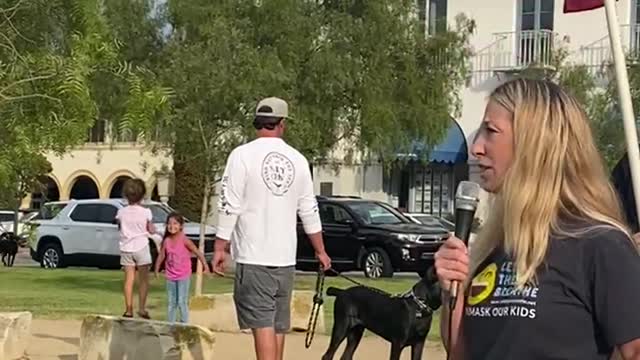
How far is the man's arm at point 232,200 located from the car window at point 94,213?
2018 centimetres

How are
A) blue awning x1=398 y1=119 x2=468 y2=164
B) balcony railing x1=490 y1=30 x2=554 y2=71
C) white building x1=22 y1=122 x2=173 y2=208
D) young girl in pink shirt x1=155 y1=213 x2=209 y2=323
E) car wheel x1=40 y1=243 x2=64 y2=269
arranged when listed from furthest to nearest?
1. white building x1=22 y1=122 x2=173 y2=208
2. blue awning x1=398 y1=119 x2=468 y2=164
3. balcony railing x1=490 y1=30 x2=554 y2=71
4. car wheel x1=40 y1=243 x2=64 y2=269
5. young girl in pink shirt x1=155 y1=213 x2=209 y2=323

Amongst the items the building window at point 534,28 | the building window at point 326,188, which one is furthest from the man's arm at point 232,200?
the building window at point 326,188

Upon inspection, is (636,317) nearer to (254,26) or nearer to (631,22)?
(254,26)

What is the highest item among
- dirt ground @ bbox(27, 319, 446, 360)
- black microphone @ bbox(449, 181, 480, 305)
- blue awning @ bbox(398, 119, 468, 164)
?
blue awning @ bbox(398, 119, 468, 164)

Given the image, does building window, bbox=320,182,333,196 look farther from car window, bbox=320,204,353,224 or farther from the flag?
the flag

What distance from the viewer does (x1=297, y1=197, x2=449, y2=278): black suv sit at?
24141 mm

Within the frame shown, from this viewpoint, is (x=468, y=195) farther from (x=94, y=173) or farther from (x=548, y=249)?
(x=94, y=173)

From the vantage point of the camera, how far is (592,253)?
286 centimetres

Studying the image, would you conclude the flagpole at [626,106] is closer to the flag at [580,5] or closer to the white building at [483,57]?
the flag at [580,5]

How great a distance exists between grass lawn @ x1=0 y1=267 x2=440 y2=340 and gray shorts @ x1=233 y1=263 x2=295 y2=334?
487cm

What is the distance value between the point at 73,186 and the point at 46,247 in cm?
2925

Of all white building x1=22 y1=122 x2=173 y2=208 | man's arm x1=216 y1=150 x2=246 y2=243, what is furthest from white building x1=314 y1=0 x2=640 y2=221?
man's arm x1=216 y1=150 x2=246 y2=243

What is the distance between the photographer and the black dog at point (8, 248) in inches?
1177

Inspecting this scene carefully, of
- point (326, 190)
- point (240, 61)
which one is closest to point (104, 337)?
point (240, 61)
